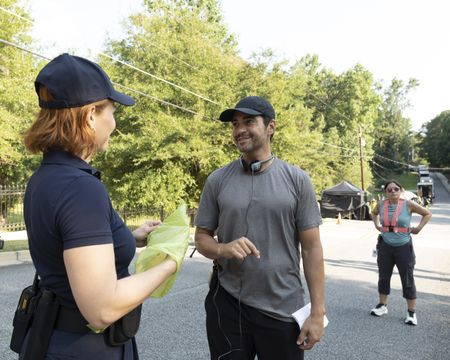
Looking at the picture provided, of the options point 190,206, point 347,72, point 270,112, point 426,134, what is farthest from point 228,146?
point 426,134

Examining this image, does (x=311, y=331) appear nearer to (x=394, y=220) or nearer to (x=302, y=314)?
(x=302, y=314)

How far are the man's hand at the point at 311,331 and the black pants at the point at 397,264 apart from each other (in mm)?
4135

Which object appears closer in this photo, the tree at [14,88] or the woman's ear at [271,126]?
the woman's ear at [271,126]

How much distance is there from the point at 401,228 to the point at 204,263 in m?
4.93

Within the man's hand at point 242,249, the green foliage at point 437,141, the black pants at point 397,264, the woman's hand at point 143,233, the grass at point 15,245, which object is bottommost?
the grass at point 15,245

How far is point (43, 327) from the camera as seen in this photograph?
1.45 metres

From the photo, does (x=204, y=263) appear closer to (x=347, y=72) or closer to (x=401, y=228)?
(x=401, y=228)

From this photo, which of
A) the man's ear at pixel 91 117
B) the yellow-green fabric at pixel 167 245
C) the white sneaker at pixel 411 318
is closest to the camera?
the man's ear at pixel 91 117

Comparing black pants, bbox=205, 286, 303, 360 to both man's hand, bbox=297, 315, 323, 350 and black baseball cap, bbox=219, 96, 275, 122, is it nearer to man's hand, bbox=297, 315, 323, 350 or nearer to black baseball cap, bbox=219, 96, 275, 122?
man's hand, bbox=297, 315, 323, 350

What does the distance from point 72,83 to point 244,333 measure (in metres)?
1.72

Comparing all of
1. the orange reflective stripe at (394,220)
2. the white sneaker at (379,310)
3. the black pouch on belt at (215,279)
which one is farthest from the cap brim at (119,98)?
the white sneaker at (379,310)

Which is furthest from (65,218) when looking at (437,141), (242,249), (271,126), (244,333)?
(437,141)

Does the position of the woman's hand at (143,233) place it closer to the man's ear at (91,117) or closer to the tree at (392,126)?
the man's ear at (91,117)

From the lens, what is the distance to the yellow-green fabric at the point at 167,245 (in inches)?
59.9
